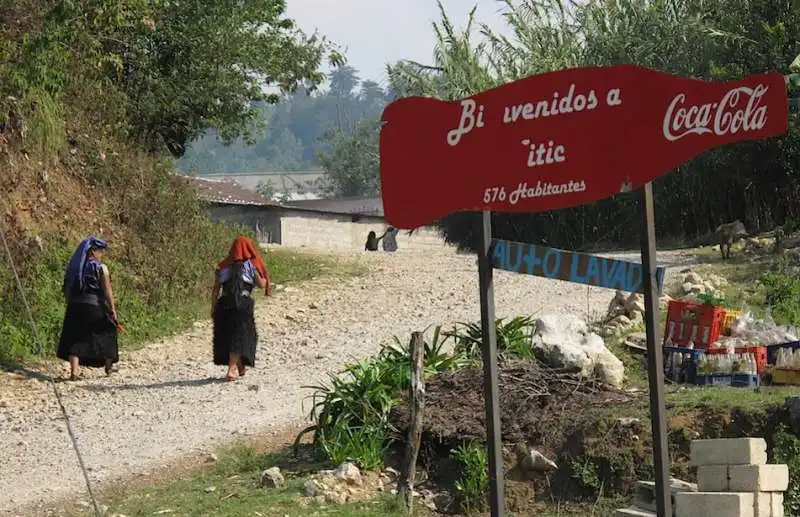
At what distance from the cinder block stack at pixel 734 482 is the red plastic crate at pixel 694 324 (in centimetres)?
367

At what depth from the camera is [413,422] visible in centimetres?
977

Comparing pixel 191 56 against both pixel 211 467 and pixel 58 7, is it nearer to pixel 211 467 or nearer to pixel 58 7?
pixel 58 7

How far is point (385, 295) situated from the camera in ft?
69.9

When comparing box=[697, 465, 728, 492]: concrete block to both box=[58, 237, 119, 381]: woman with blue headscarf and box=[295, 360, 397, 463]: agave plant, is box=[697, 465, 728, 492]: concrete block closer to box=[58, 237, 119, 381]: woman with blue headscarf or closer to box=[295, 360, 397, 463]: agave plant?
box=[295, 360, 397, 463]: agave plant

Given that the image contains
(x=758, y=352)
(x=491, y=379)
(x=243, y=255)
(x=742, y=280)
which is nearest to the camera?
(x=491, y=379)

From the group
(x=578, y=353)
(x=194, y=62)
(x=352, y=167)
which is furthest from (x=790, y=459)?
(x=352, y=167)

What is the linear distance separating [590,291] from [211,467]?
954 cm

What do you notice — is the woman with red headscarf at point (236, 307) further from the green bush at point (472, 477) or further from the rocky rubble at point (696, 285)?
the green bush at point (472, 477)

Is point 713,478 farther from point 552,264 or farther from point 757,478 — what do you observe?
point 552,264

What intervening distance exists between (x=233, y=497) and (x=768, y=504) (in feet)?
12.1

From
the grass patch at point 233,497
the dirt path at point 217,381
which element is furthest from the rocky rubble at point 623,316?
the grass patch at point 233,497

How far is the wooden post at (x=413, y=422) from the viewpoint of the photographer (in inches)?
380

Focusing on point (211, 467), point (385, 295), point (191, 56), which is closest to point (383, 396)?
point (211, 467)

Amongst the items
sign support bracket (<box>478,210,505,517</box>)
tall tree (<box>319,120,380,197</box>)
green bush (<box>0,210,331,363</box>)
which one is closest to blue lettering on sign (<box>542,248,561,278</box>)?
sign support bracket (<box>478,210,505,517</box>)
